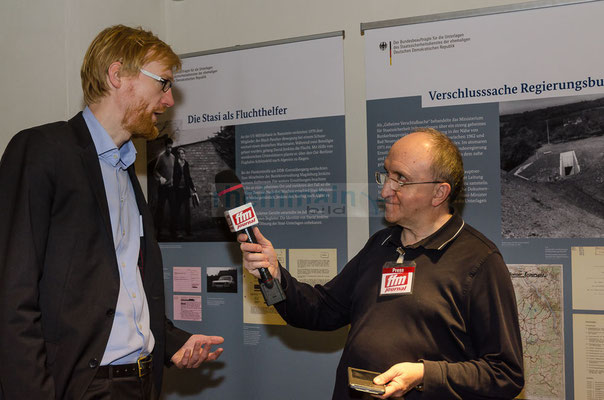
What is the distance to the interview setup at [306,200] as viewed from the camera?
175 centimetres

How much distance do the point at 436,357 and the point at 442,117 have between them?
5.19 ft

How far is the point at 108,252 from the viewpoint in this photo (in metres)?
1.84

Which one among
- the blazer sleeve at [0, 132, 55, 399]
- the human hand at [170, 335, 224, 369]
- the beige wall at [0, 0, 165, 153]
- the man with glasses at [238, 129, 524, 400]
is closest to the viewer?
the blazer sleeve at [0, 132, 55, 399]

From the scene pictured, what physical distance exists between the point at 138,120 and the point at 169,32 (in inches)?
77.7

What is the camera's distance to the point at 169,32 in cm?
380

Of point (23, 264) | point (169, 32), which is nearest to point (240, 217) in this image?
point (23, 264)

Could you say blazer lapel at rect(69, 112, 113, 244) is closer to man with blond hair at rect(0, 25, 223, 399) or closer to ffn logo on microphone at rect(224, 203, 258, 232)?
man with blond hair at rect(0, 25, 223, 399)

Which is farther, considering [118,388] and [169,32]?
[169,32]

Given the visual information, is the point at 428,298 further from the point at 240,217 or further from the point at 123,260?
the point at 123,260

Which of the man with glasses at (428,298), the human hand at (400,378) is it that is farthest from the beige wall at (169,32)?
the human hand at (400,378)

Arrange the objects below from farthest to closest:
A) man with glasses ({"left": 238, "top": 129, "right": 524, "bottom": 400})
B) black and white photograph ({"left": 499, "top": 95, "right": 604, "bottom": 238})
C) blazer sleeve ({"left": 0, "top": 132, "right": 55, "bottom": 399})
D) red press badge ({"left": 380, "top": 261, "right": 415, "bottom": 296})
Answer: black and white photograph ({"left": 499, "top": 95, "right": 604, "bottom": 238}) < red press badge ({"left": 380, "top": 261, "right": 415, "bottom": 296}) < man with glasses ({"left": 238, "top": 129, "right": 524, "bottom": 400}) < blazer sleeve ({"left": 0, "top": 132, "right": 55, "bottom": 399})

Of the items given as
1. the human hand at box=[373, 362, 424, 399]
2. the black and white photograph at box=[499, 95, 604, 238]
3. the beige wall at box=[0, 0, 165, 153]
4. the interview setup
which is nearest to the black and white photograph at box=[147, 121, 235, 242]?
the interview setup

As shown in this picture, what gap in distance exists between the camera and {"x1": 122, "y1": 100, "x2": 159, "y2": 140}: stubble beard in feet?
6.75

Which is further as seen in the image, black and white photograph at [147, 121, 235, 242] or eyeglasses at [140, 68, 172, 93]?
black and white photograph at [147, 121, 235, 242]
